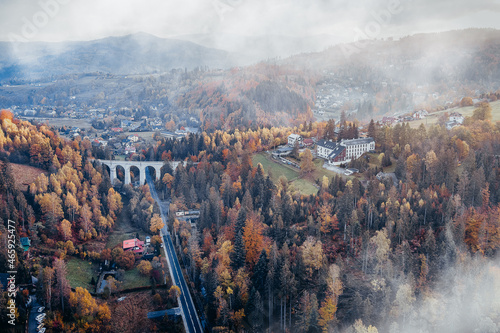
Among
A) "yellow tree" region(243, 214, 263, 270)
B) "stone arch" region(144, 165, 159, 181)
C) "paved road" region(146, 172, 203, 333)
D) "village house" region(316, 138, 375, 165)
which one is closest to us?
"paved road" region(146, 172, 203, 333)

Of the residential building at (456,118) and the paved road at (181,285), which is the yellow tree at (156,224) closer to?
the paved road at (181,285)

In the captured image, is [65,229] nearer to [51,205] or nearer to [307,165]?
[51,205]

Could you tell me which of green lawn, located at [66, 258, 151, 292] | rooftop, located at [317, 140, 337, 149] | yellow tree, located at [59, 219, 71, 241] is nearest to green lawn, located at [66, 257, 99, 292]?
green lawn, located at [66, 258, 151, 292]

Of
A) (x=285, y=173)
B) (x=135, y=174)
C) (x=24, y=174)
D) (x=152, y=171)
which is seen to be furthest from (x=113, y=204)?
(x=285, y=173)

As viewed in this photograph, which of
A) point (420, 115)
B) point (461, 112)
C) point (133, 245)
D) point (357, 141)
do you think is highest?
point (461, 112)

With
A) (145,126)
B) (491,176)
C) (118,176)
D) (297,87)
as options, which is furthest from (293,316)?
(297,87)

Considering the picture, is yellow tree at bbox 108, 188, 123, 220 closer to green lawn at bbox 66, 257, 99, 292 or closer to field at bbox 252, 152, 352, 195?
green lawn at bbox 66, 257, 99, 292

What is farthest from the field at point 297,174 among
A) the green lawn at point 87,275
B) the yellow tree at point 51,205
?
the yellow tree at point 51,205
